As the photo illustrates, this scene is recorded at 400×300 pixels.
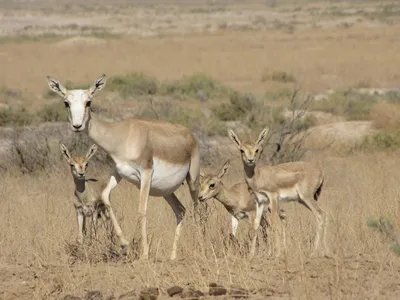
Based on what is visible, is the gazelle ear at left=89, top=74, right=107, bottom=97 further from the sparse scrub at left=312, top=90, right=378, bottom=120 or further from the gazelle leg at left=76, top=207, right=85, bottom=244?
the sparse scrub at left=312, top=90, right=378, bottom=120

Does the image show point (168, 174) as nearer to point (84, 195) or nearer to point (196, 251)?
point (196, 251)

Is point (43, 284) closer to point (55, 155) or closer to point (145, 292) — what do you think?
point (145, 292)

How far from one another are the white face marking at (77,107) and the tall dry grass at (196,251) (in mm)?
1377

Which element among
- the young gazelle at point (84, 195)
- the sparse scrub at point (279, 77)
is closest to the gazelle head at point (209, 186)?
the young gazelle at point (84, 195)

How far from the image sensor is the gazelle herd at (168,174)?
34.8 ft

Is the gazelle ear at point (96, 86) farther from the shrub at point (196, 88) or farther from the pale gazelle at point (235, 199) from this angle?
the shrub at point (196, 88)

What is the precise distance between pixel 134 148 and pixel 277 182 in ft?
7.27

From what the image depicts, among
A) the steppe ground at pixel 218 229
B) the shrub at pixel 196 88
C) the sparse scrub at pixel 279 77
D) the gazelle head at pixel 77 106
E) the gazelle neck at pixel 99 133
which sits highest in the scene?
the gazelle head at pixel 77 106

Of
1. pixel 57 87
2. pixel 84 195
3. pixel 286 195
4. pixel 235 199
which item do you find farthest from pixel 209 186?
pixel 57 87

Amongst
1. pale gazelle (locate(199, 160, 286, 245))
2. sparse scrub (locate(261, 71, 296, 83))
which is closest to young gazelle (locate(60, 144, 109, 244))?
pale gazelle (locate(199, 160, 286, 245))

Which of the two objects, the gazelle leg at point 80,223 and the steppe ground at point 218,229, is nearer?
the steppe ground at point 218,229

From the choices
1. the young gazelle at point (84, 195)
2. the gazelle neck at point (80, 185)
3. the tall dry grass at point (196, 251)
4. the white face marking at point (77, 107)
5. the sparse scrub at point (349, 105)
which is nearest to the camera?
the tall dry grass at point (196, 251)

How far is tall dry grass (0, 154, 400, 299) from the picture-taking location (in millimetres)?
9250

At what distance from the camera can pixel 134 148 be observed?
1063cm
